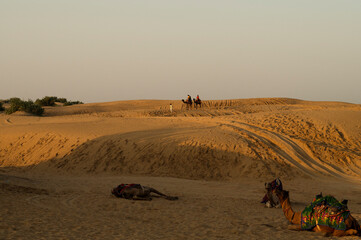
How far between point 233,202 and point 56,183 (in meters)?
6.45

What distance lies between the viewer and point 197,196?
42.9 feet

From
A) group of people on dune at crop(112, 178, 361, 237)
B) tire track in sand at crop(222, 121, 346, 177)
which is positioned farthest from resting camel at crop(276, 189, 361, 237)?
tire track in sand at crop(222, 121, 346, 177)

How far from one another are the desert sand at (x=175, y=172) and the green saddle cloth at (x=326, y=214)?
9.3 inches

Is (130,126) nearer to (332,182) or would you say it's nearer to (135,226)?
(332,182)

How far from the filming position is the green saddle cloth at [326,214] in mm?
7297

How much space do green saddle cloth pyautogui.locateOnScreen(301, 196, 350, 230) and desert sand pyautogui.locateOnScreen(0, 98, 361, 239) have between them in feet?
0.77

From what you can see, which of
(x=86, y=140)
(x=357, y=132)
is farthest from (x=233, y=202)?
(x=357, y=132)

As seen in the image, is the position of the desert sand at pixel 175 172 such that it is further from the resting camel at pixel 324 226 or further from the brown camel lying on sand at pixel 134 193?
the brown camel lying on sand at pixel 134 193

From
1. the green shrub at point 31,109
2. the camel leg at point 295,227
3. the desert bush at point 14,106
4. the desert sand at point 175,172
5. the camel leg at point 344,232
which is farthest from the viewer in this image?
the green shrub at point 31,109

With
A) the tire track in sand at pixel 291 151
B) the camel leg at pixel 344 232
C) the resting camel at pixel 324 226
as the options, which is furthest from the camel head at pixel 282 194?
the tire track in sand at pixel 291 151

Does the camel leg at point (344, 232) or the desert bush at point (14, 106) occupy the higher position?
the desert bush at point (14, 106)

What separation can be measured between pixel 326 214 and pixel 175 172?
10572mm

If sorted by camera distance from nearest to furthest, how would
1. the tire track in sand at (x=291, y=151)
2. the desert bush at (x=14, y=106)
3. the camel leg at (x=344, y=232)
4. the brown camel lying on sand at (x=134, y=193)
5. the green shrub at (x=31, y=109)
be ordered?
1. the camel leg at (x=344, y=232)
2. the brown camel lying on sand at (x=134, y=193)
3. the tire track in sand at (x=291, y=151)
4. the desert bush at (x=14, y=106)
5. the green shrub at (x=31, y=109)

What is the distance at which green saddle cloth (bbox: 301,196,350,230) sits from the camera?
7297 mm
